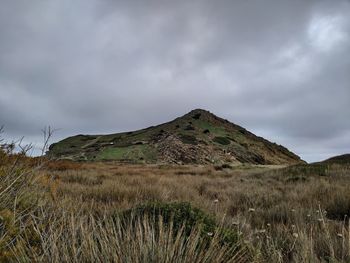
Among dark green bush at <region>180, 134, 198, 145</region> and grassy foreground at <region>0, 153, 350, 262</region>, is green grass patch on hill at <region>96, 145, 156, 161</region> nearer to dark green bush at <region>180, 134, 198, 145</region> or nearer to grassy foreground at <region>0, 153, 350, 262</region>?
dark green bush at <region>180, 134, 198, 145</region>

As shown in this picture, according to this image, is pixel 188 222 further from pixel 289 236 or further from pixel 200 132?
pixel 200 132

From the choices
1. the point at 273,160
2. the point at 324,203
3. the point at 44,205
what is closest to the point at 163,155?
the point at 273,160

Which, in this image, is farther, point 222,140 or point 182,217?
point 222,140

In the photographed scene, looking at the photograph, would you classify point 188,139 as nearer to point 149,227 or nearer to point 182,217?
point 182,217

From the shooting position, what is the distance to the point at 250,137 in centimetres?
6353

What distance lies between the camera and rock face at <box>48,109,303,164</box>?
47906 mm

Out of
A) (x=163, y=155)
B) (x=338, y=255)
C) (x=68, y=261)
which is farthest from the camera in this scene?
(x=163, y=155)

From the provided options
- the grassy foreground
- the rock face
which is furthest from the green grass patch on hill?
the grassy foreground

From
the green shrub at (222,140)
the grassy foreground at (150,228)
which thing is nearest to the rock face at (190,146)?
the green shrub at (222,140)

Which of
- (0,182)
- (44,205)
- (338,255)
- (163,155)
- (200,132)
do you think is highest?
(200,132)

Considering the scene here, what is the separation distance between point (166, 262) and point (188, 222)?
1752 millimetres

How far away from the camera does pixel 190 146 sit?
4981 cm

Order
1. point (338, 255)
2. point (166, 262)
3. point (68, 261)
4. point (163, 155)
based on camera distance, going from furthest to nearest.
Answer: point (163, 155)
point (338, 255)
point (68, 261)
point (166, 262)

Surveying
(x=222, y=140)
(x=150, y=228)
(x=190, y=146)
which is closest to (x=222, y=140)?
(x=222, y=140)
